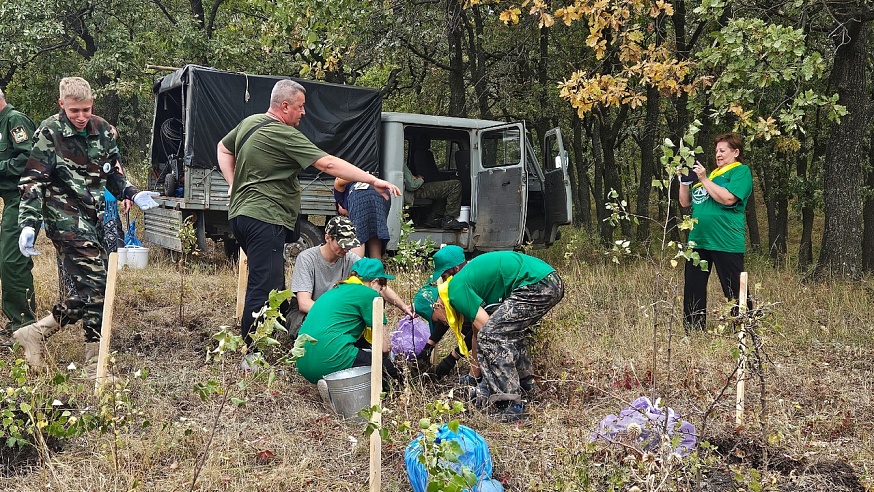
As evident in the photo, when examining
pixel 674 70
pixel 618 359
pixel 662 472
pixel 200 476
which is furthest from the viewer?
pixel 674 70

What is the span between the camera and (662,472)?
10.3ft

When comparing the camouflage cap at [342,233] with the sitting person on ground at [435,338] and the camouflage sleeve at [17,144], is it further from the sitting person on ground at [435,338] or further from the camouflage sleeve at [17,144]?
the camouflage sleeve at [17,144]

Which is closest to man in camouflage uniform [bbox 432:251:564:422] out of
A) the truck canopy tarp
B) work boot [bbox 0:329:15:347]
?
work boot [bbox 0:329:15:347]

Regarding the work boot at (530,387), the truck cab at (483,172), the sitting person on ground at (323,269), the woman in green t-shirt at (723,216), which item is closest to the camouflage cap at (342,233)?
the sitting person on ground at (323,269)

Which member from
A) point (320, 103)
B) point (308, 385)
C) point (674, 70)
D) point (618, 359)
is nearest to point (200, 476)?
point (308, 385)

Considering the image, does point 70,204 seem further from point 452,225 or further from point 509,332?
point 452,225

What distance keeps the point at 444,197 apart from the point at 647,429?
24.8 feet

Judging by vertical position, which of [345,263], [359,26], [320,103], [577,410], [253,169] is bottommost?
[577,410]

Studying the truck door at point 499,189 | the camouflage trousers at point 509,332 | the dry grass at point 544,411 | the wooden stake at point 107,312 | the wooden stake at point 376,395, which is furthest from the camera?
the truck door at point 499,189

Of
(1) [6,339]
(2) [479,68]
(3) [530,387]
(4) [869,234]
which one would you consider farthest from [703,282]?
(4) [869,234]

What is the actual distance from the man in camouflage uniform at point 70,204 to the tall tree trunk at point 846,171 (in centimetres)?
711

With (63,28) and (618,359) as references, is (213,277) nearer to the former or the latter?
(618,359)

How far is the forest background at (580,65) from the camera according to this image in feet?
23.8

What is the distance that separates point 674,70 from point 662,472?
17.4 feet
